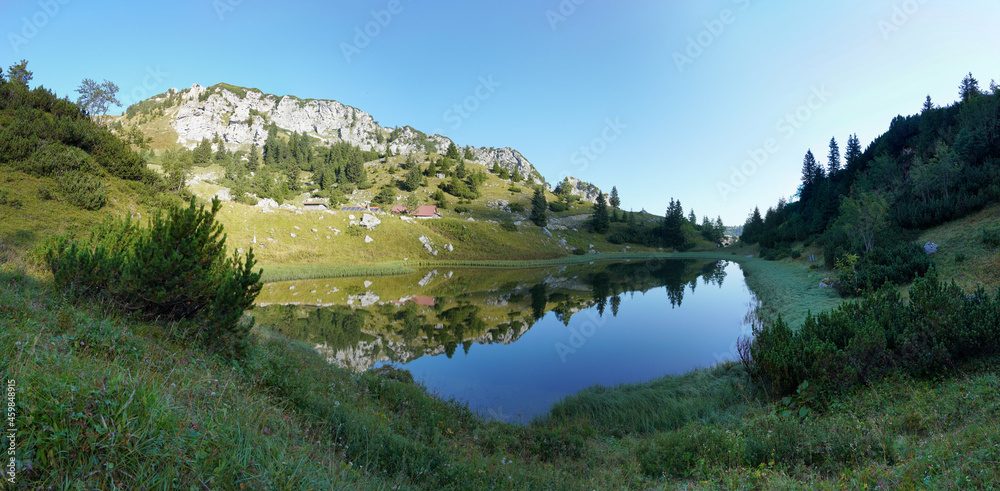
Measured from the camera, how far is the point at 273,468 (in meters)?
3.36

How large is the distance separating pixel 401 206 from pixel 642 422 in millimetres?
81176

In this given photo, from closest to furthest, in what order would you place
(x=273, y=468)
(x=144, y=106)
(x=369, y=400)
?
(x=273, y=468) < (x=369, y=400) < (x=144, y=106)

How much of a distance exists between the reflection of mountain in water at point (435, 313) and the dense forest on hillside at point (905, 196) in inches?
442

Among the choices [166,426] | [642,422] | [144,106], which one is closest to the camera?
[166,426]

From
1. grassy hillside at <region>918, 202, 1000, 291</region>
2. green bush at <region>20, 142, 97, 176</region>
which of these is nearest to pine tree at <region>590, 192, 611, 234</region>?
grassy hillside at <region>918, 202, 1000, 291</region>

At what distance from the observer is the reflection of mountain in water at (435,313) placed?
16.2 metres

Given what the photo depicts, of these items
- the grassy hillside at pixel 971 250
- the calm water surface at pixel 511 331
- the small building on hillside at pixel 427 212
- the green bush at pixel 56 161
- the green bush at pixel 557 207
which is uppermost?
the green bush at pixel 557 207

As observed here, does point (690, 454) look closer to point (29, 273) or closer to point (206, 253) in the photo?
point (206, 253)

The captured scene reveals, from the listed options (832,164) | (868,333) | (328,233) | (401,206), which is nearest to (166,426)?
(868,333)

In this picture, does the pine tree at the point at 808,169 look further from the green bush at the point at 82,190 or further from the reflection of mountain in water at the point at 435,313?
the green bush at the point at 82,190

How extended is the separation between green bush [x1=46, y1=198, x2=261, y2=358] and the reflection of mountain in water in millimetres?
5413

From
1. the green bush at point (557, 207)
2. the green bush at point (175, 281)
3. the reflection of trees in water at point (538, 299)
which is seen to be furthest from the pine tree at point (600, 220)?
the green bush at point (175, 281)

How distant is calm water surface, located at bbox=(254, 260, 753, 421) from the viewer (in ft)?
42.4

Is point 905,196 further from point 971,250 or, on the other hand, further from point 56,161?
point 56,161
